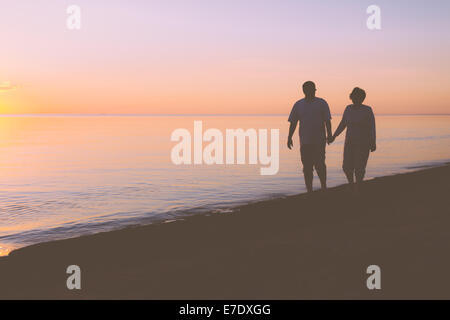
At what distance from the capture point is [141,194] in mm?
16891

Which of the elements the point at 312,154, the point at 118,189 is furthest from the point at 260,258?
the point at 118,189

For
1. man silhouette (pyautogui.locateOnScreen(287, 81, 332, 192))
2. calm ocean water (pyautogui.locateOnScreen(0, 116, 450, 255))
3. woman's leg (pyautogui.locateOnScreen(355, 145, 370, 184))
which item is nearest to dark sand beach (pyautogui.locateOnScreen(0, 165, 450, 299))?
woman's leg (pyautogui.locateOnScreen(355, 145, 370, 184))

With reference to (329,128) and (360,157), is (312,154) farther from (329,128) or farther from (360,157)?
(360,157)

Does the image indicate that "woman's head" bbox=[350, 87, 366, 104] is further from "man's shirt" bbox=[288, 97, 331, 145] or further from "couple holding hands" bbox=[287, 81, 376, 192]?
"man's shirt" bbox=[288, 97, 331, 145]

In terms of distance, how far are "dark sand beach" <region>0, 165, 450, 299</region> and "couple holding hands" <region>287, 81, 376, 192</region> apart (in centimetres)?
103

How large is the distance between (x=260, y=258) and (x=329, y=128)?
4.33 m

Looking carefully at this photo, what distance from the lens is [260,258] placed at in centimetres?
574

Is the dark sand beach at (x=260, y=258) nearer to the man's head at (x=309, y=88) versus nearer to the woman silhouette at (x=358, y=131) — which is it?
the woman silhouette at (x=358, y=131)

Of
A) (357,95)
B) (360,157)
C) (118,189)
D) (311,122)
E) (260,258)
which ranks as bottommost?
(260,258)
